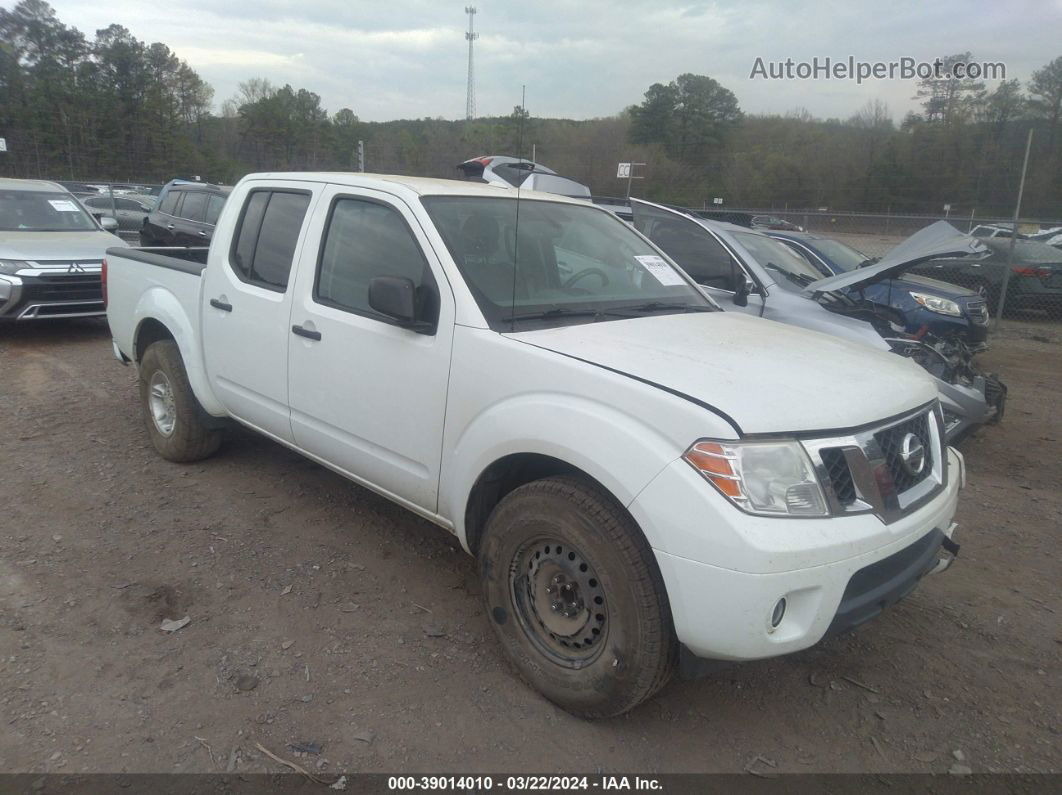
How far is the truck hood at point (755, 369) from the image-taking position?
242 cm

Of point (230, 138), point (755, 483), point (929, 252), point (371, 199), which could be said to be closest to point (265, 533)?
point (371, 199)

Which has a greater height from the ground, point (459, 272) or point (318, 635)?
point (459, 272)

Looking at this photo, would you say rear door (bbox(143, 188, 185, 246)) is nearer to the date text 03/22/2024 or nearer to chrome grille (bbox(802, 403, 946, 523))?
the date text 03/22/2024

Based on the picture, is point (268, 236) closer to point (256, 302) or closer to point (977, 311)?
point (256, 302)

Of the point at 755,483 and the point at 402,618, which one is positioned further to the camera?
the point at 402,618

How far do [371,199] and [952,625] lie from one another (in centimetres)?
335

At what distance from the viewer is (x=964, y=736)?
9.05 ft

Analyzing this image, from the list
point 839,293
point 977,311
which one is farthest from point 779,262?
point 977,311

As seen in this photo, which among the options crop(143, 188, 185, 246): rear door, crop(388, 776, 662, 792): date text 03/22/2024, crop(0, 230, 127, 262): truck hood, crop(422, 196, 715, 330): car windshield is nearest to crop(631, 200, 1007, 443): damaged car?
crop(422, 196, 715, 330): car windshield

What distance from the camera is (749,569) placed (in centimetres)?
221

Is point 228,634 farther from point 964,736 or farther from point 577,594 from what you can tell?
point 964,736

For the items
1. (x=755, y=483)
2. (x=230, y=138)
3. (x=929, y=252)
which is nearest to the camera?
(x=755, y=483)

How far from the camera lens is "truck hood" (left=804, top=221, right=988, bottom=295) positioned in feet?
17.1

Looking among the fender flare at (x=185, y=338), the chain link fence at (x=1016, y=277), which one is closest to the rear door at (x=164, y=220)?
the fender flare at (x=185, y=338)
